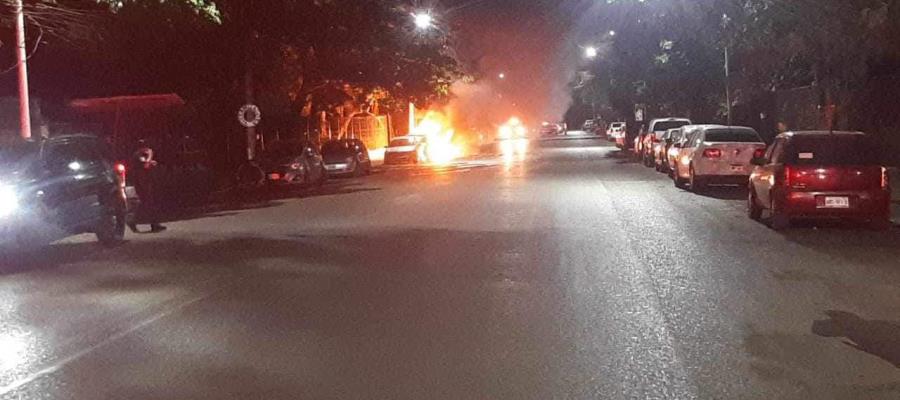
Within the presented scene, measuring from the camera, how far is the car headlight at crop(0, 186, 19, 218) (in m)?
13.1

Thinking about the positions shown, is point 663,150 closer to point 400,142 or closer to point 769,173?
point 400,142

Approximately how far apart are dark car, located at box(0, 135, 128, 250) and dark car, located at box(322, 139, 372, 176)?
16643 mm

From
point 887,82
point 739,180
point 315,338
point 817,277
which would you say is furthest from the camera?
point 887,82

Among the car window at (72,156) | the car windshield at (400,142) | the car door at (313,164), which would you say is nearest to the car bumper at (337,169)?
the car door at (313,164)

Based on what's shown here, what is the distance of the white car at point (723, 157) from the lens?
23031 mm

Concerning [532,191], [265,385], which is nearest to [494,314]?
[265,385]

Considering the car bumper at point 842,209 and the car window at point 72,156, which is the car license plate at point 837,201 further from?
the car window at point 72,156

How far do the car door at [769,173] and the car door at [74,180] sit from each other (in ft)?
32.8

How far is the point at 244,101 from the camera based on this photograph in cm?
3312

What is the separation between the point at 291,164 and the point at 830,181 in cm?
1562

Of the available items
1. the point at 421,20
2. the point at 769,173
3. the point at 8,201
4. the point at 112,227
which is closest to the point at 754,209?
the point at 769,173

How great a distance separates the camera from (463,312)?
9.22 m

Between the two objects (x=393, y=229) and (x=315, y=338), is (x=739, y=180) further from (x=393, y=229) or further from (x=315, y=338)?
(x=315, y=338)

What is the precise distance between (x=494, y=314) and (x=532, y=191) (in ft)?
49.4
